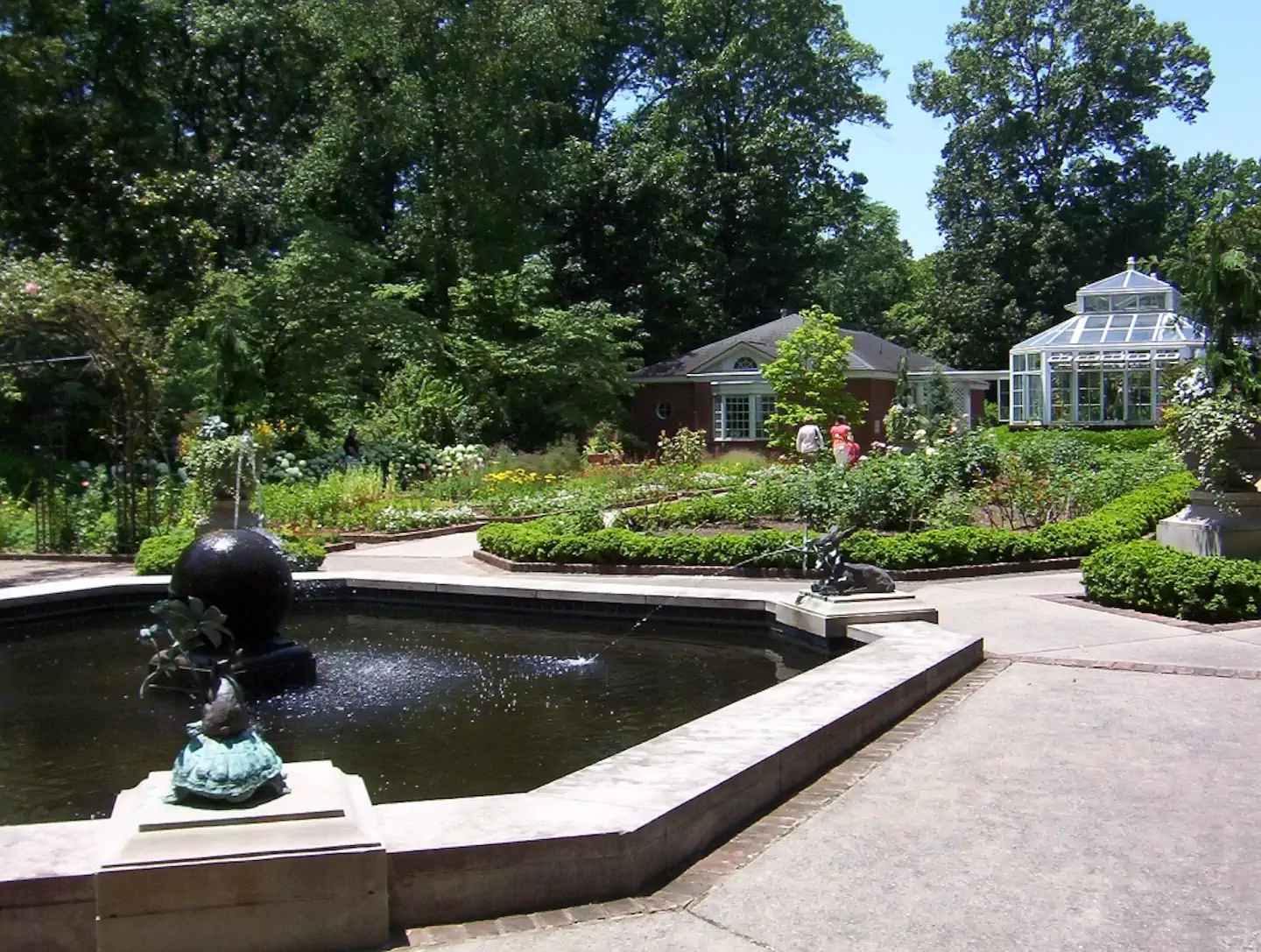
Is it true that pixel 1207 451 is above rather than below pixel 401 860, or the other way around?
above

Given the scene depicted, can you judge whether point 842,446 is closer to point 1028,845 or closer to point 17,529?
point 17,529

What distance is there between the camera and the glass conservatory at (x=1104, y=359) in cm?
3431

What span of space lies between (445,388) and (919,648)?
23.3 meters

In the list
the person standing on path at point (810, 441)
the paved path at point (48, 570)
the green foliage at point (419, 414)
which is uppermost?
the green foliage at point (419, 414)

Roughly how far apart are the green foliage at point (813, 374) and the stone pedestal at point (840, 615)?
22.1 m

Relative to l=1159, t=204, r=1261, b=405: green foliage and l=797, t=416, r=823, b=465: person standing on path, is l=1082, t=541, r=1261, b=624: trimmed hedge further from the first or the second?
l=797, t=416, r=823, b=465: person standing on path

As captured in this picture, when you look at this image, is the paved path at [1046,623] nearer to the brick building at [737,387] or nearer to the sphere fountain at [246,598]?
the sphere fountain at [246,598]

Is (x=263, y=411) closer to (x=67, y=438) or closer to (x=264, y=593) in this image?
(x=67, y=438)

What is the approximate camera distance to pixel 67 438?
2542 centimetres

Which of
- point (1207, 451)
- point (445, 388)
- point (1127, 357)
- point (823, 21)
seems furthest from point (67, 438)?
point (823, 21)

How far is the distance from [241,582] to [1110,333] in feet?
105

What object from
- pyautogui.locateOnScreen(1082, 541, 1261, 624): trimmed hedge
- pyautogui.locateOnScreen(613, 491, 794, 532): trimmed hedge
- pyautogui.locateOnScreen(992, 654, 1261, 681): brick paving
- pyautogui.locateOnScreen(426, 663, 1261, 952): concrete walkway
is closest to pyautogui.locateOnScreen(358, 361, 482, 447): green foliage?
pyautogui.locateOnScreen(613, 491, 794, 532): trimmed hedge


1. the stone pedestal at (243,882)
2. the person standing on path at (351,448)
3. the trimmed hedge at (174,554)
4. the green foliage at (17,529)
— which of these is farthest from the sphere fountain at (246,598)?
the person standing on path at (351,448)

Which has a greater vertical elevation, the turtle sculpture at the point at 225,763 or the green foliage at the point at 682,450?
the green foliage at the point at 682,450
